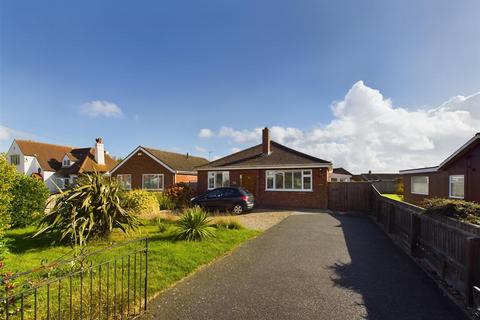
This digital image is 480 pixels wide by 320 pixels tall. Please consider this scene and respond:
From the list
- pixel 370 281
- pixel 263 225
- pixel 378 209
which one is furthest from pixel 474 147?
pixel 370 281

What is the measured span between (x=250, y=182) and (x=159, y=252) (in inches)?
508

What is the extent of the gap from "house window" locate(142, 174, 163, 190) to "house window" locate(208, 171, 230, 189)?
5.41 m

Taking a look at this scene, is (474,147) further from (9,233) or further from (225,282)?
(9,233)

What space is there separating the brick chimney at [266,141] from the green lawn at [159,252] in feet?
38.3

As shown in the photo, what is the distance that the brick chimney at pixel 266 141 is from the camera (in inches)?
832

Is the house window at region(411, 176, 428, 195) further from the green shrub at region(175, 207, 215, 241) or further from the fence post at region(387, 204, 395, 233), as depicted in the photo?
the green shrub at region(175, 207, 215, 241)

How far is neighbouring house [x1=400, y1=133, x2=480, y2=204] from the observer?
13812 mm

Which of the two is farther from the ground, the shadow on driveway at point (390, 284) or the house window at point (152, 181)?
the house window at point (152, 181)

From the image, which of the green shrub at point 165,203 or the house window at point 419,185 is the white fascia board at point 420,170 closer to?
the house window at point 419,185

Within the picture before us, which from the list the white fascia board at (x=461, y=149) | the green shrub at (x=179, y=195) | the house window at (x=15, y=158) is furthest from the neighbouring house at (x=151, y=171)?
the house window at (x=15, y=158)

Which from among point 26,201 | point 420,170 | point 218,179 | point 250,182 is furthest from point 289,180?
point 26,201

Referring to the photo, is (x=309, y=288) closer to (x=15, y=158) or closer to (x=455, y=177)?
(x=455, y=177)

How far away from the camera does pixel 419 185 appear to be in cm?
2062

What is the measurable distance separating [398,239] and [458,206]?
3334mm
